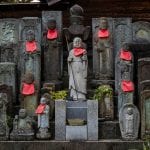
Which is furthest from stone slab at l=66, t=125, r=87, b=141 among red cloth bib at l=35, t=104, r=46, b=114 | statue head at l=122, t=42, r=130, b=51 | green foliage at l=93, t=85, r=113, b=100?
statue head at l=122, t=42, r=130, b=51

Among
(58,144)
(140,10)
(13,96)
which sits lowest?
(58,144)

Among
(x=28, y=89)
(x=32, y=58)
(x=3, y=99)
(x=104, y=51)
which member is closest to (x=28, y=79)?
(x=28, y=89)

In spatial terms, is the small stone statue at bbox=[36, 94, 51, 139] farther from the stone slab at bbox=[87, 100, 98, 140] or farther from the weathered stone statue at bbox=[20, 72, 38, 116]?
the stone slab at bbox=[87, 100, 98, 140]

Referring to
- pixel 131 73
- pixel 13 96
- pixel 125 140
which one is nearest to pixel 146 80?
pixel 131 73

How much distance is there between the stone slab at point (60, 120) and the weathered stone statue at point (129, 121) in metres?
1.23

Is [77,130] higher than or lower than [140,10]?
lower

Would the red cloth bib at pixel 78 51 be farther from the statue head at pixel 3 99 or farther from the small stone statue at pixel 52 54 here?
the statue head at pixel 3 99

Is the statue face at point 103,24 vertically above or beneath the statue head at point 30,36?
above

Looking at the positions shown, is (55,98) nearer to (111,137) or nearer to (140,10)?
(111,137)

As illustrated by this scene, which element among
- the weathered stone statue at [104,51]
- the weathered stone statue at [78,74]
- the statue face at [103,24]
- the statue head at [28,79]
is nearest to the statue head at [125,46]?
the weathered stone statue at [104,51]

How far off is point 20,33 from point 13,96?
1.77 m

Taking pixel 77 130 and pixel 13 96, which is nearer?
pixel 77 130

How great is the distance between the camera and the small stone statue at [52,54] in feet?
42.3

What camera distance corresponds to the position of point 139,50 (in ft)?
41.1
